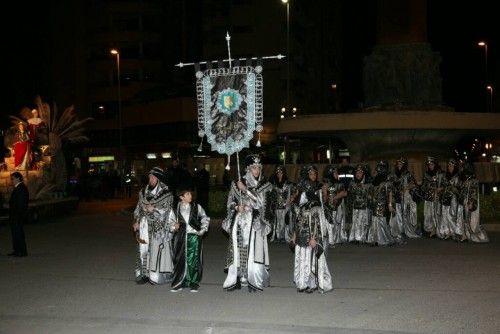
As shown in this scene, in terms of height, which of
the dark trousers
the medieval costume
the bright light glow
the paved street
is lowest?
the paved street

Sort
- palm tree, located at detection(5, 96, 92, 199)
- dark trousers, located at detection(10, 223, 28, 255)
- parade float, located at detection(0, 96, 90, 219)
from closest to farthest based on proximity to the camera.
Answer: dark trousers, located at detection(10, 223, 28, 255) < parade float, located at detection(0, 96, 90, 219) < palm tree, located at detection(5, 96, 92, 199)

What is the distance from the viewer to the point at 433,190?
1633 centimetres

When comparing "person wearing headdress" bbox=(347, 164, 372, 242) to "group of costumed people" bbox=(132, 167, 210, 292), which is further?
"person wearing headdress" bbox=(347, 164, 372, 242)

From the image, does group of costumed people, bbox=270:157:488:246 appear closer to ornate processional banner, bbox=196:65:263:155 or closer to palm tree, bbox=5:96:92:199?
ornate processional banner, bbox=196:65:263:155

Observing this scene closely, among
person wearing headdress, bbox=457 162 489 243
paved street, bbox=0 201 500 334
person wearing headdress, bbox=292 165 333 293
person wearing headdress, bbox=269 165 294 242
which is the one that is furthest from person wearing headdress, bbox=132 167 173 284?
person wearing headdress, bbox=457 162 489 243

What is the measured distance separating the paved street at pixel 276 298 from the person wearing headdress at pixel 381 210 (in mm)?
523

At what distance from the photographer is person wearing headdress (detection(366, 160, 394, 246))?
1549cm

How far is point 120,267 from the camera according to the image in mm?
12969

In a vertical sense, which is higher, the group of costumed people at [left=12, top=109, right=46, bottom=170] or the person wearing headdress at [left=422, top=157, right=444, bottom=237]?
the group of costumed people at [left=12, top=109, right=46, bottom=170]

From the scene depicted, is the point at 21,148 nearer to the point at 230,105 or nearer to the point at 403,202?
the point at 403,202

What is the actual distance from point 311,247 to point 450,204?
712 cm

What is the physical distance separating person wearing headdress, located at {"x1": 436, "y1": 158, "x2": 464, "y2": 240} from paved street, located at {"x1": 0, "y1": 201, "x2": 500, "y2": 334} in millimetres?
1005

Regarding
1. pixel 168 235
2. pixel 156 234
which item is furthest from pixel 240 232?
pixel 156 234

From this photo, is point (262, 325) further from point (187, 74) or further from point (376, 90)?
point (187, 74)
